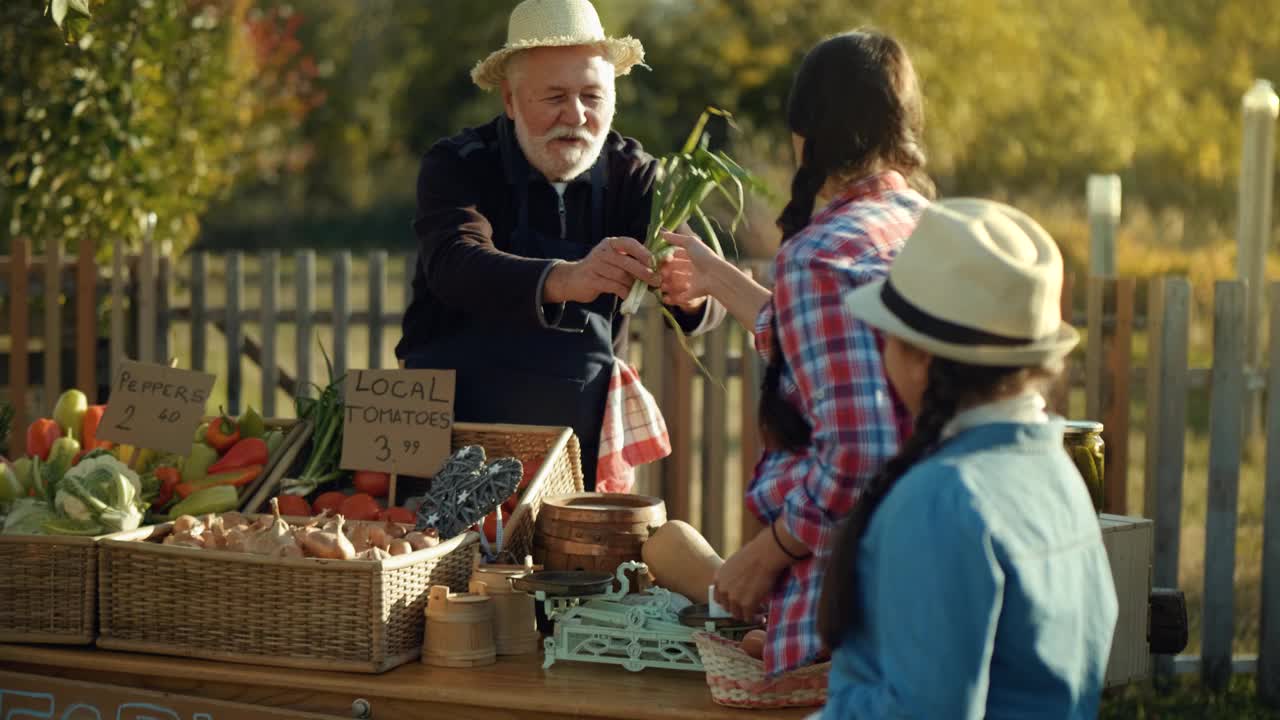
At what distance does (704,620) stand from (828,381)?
0.64m

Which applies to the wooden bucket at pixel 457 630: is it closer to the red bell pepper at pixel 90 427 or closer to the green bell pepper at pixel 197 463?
the green bell pepper at pixel 197 463

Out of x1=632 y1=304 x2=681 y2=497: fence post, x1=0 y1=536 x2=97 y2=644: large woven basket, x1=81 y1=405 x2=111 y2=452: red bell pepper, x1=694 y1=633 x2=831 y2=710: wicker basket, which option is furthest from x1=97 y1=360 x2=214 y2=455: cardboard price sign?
x1=632 y1=304 x2=681 y2=497: fence post

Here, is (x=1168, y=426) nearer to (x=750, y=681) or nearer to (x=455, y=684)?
(x=750, y=681)

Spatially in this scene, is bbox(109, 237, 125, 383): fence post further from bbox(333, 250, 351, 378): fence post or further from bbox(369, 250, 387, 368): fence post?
bbox(369, 250, 387, 368): fence post

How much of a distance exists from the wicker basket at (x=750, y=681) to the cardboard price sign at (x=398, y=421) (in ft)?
3.59

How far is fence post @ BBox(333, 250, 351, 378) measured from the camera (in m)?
7.08

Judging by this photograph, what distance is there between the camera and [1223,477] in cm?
562

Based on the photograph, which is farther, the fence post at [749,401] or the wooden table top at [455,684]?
the fence post at [749,401]

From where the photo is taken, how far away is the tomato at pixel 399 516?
3.18 m

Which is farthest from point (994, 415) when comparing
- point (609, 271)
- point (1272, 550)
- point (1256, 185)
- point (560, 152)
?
point (1256, 185)

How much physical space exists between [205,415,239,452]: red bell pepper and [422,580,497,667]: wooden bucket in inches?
42.3

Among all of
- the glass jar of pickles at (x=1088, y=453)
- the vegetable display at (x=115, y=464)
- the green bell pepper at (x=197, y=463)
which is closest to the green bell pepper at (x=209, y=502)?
the vegetable display at (x=115, y=464)

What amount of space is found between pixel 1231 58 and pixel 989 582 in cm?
1998

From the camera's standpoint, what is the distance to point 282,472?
3512 millimetres
